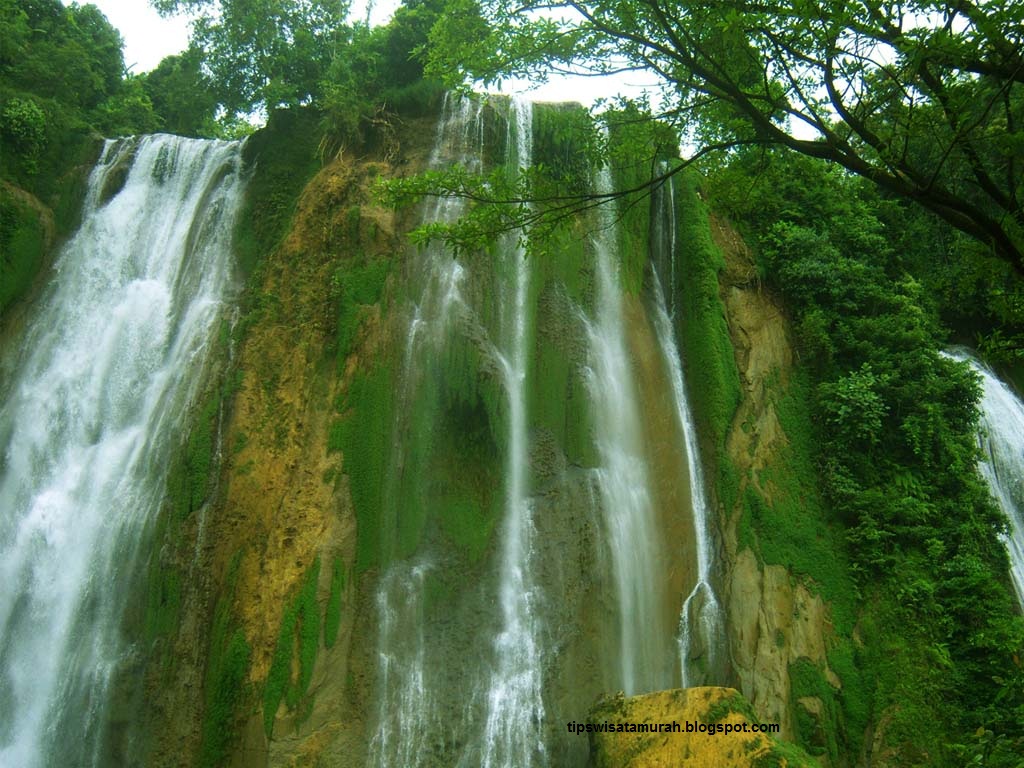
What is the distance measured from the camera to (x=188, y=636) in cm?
1043

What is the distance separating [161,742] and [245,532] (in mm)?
2716

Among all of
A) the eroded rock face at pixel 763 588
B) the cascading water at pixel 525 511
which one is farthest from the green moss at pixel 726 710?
the eroded rock face at pixel 763 588

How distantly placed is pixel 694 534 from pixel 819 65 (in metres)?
7.17

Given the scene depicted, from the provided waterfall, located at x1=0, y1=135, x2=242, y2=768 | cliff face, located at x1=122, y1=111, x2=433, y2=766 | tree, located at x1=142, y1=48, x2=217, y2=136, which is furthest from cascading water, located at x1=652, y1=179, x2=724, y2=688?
tree, located at x1=142, y1=48, x2=217, y2=136

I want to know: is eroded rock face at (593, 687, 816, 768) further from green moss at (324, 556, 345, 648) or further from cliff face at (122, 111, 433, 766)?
green moss at (324, 556, 345, 648)

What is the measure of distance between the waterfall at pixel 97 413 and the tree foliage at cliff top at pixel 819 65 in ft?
26.0

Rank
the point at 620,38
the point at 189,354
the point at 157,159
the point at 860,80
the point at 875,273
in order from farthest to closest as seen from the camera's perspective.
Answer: the point at 157,159 → the point at 875,273 → the point at 189,354 → the point at 620,38 → the point at 860,80

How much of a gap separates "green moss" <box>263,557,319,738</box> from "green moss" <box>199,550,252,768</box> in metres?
0.41

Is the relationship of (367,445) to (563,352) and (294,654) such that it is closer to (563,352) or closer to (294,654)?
(294,654)

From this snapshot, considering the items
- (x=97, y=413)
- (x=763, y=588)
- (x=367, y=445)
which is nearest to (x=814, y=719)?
(x=763, y=588)

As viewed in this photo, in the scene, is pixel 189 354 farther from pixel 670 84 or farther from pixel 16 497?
pixel 670 84

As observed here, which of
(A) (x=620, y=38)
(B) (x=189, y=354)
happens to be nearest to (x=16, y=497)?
(B) (x=189, y=354)

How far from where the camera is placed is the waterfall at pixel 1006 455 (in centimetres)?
1225

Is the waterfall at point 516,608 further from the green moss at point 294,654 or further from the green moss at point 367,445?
the green moss at point 294,654
